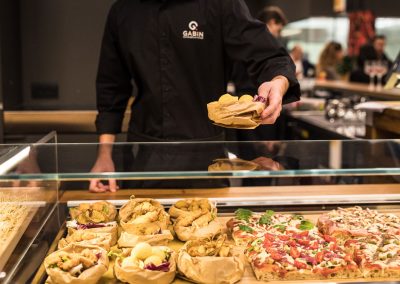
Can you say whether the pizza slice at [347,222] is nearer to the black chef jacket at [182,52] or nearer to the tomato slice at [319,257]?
the tomato slice at [319,257]

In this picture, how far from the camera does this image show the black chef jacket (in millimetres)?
2346

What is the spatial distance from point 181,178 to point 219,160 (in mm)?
148

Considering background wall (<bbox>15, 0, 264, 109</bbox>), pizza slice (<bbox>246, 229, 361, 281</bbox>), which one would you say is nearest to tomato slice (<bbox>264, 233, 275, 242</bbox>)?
pizza slice (<bbox>246, 229, 361, 281</bbox>)

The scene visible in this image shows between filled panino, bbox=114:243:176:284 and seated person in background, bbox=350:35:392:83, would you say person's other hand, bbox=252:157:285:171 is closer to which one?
filled panino, bbox=114:243:176:284

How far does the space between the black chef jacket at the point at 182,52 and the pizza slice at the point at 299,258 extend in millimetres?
842

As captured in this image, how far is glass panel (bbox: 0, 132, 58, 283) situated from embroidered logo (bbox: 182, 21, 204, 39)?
33.2 inches

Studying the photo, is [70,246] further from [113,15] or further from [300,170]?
[113,15]

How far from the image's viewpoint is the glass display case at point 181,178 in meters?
1.54

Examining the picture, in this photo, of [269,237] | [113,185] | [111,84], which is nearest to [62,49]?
[111,84]

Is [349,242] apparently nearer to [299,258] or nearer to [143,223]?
→ [299,258]

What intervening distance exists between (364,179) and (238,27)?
44.8 inches

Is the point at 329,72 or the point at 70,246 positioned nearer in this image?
the point at 70,246

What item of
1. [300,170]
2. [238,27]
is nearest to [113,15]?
[238,27]

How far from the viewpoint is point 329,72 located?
314 inches
